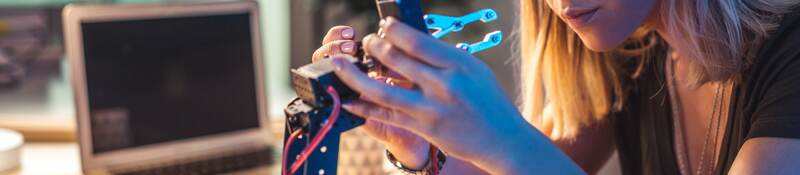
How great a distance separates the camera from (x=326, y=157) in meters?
0.62

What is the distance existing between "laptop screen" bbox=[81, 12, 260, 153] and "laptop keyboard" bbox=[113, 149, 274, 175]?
2.1 inches

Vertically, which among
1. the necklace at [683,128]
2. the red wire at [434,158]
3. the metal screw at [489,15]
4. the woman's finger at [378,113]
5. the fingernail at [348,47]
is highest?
the metal screw at [489,15]

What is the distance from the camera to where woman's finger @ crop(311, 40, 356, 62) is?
2.20ft

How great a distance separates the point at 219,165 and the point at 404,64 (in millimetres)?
720

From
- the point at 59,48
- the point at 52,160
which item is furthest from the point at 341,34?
the point at 59,48

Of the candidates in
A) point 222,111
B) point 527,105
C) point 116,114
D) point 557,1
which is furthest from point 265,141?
point 557,1

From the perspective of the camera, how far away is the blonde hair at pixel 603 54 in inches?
35.3

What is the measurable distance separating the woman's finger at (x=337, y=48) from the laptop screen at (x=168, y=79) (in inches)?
21.9

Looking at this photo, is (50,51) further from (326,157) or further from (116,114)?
(326,157)

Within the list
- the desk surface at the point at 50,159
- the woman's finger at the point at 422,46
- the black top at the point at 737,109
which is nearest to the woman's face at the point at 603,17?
the black top at the point at 737,109

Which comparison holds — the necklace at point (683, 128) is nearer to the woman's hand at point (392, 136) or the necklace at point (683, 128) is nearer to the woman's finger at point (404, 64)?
the woman's hand at point (392, 136)

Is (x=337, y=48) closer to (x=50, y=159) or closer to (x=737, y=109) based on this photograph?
(x=737, y=109)

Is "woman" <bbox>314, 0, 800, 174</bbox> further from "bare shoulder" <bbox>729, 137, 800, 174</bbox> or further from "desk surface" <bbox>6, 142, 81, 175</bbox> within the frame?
"desk surface" <bbox>6, 142, 81, 175</bbox>

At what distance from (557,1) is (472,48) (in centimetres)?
27
